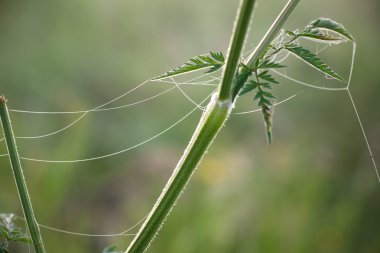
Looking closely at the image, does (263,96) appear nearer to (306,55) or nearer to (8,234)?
(306,55)

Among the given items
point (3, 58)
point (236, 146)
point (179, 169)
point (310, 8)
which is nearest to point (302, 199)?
point (236, 146)

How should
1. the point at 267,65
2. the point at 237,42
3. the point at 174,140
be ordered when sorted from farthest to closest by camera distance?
the point at 174,140, the point at 267,65, the point at 237,42

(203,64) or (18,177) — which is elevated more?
(203,64)

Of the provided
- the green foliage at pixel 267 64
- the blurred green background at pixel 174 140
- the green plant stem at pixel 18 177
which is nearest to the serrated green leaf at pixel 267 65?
the green foliage at pixel 267 64

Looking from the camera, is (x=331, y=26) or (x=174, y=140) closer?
(x=331, y=26)

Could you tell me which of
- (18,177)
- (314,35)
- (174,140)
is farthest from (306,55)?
(174,140)

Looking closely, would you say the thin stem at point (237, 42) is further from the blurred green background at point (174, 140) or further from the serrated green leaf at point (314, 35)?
the blurred green background at point (174, 140)

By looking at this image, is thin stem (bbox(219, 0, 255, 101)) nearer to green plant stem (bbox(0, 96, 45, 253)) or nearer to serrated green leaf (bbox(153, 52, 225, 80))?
serrated green leaf (bbox(153, 52, 225, 80))
